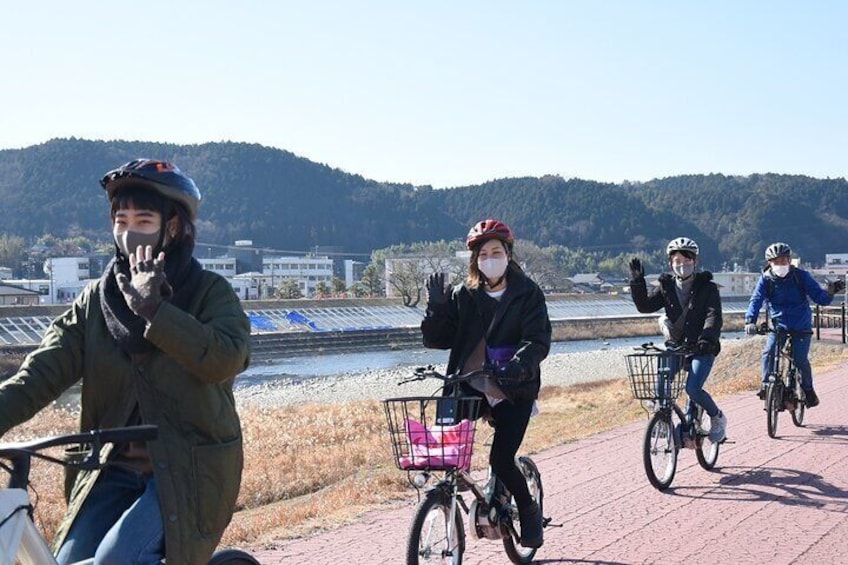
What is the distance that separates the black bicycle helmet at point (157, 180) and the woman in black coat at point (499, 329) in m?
2.23

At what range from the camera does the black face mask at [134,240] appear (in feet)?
9.84

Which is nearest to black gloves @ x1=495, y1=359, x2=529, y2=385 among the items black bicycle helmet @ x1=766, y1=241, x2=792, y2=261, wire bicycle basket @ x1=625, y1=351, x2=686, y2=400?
wire bicycle basket @ x1=625, y1=351, x2=686, y2=400

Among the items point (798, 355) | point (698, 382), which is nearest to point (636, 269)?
point (698, 382)

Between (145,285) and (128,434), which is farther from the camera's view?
(145,285)

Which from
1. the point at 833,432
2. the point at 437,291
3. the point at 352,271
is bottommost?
the point at 833,432

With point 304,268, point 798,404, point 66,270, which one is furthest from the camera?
point 304,268

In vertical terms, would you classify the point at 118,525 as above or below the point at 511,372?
below

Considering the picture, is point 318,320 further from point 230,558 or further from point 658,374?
point 230,558

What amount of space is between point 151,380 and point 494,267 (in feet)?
8.85

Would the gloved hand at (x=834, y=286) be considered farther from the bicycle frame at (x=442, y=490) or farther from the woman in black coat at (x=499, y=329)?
the bicycle frame at (x=442, y=490)

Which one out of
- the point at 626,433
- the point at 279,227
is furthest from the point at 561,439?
the point at 279,227

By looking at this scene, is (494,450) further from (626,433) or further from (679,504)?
(626,433)

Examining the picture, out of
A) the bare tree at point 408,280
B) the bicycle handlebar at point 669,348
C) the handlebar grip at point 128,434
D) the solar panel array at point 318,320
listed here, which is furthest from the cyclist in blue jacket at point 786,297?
the bare tree at point 408,280

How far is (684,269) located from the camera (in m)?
8.29
